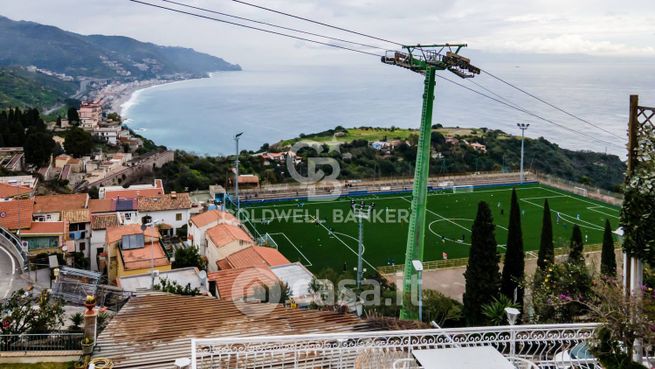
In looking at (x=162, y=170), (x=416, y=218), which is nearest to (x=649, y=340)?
(x=416, y=218)

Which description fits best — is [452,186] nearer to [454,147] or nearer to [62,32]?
[454,147]

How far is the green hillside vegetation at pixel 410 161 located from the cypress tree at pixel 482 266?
19.4 meters

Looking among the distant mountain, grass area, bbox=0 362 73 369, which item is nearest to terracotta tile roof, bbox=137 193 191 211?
grass area, bbox=0 362 73 369

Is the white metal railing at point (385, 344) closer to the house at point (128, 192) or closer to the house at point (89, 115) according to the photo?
the house at point (128, 192)

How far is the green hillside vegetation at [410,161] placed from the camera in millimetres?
32969

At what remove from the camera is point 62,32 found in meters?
158

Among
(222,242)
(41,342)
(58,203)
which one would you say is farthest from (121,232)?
(41,342)

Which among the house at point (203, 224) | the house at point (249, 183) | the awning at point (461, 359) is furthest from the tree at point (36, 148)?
the awning at point (461, 359)

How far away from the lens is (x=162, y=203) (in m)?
18.4

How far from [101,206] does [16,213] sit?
11.1 feet

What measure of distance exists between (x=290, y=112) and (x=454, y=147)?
1949 inches

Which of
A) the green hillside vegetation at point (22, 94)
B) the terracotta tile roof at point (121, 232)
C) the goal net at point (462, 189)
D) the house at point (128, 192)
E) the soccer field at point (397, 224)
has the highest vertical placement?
the green hillside vegetation at point (22, 94)

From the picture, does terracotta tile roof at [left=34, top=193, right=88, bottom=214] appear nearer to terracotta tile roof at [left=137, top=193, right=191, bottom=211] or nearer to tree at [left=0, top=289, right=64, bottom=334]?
terracotta tile roof at [left=137, top=193, right=191, bottom=211]

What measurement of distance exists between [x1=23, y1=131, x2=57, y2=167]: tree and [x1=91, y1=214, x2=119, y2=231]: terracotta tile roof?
10.8 meters
